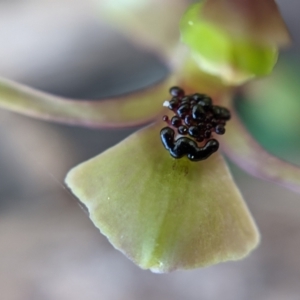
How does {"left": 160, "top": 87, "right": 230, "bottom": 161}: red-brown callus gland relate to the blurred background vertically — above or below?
above

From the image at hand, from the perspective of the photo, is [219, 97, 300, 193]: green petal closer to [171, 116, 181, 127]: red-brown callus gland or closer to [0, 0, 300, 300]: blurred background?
[171, 116, 181, 127]: red-brown callus gland

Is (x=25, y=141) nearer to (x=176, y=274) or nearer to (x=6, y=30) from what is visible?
(x=6, y=30)

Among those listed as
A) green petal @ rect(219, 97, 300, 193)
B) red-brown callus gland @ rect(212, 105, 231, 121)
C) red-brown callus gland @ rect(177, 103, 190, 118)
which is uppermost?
red-brown callus gland @ rect(177, 103, 190, 118)

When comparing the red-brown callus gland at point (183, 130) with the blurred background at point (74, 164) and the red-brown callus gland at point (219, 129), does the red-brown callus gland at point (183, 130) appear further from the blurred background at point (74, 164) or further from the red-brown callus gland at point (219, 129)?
the blurred background at point (74, 164)

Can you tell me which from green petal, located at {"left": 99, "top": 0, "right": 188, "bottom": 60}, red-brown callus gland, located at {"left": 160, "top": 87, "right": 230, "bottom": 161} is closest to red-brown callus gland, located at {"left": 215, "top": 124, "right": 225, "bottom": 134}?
→ red-brown callus gland, located at {"left": 160, "top": 87, "right": 230, "bottom": 161}

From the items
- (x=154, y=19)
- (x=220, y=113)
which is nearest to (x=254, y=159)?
(x=220, y=113)

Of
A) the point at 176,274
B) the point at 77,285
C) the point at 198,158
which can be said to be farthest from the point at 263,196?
the point at 198,158

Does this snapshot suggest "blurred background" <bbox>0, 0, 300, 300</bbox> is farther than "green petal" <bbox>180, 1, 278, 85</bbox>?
Yes
